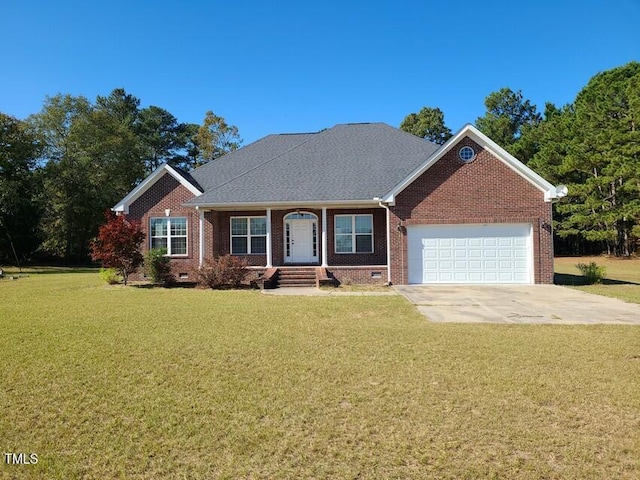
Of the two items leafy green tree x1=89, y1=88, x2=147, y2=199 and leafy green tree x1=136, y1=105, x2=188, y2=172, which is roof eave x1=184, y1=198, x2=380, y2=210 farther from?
leafy green tree x1=136, y1=105, x2=188, y2=172

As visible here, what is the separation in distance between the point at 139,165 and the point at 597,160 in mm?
41579

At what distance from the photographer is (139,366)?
561 centimetres

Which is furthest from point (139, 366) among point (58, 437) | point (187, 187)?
point (187, 187)

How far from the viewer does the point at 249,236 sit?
18266 mm

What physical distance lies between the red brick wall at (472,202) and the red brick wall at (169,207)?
28.9 ft

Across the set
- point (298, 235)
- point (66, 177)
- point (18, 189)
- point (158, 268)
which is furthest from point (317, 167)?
point (18, 189)

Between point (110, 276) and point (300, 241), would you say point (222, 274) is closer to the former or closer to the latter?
point (300, 241)

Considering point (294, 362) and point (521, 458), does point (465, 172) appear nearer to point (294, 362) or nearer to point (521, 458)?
point (294, 362)

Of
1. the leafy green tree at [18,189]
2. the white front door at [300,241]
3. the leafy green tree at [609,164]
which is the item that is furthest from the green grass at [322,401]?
the leafy green tree at [609,164]

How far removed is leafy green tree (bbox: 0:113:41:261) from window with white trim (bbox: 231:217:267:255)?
21.7 m

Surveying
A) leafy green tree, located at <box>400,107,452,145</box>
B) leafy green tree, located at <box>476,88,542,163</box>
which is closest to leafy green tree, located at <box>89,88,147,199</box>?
leafy green tree, located at <box>400,107,452,145</box>

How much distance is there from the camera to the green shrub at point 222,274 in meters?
15.1

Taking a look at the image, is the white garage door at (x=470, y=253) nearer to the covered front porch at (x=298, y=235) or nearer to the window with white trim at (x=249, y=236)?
the covered front porch at (x=298, y=235)

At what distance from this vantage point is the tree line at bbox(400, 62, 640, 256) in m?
29.7
